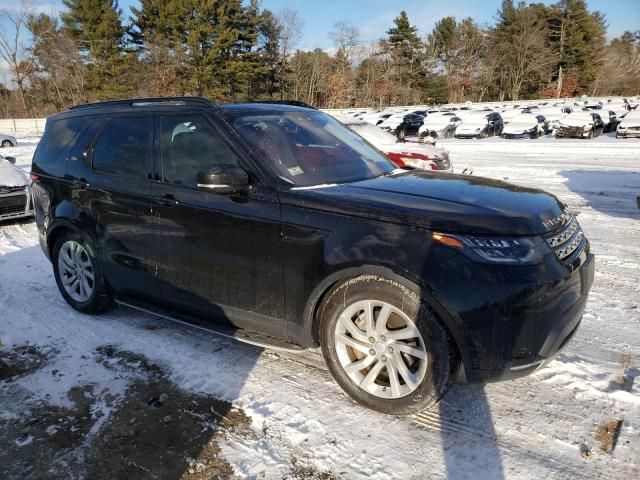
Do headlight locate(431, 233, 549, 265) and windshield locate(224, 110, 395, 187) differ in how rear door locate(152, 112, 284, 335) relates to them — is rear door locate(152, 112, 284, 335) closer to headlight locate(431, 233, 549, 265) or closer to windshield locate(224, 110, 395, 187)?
windshield locate(224, 110, 395, 187)

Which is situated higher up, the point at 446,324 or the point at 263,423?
the point at 446,324

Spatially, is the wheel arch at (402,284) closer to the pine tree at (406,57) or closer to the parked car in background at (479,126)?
the parked car in background at (479,126)

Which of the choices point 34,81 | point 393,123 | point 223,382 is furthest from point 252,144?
point 34,81

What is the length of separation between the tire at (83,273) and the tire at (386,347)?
2370 mm

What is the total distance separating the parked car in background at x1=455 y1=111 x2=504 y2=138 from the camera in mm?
27797

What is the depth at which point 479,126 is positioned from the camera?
1097 inches

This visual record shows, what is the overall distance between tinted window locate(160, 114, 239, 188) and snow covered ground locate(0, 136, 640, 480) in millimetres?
1358

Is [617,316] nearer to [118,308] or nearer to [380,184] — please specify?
[380,184]

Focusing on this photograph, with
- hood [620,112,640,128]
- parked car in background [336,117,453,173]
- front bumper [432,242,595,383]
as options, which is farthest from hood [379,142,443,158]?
hood [620,112,640,128]

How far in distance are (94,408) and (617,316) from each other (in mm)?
4218

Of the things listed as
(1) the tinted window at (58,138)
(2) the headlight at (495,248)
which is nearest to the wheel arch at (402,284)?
(2) the headlight at (495,248)

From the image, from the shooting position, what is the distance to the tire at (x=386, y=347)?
2672 mm

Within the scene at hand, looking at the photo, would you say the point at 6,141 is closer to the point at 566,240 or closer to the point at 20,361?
the point at 20,361

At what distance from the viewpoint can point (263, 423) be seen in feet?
9.51
